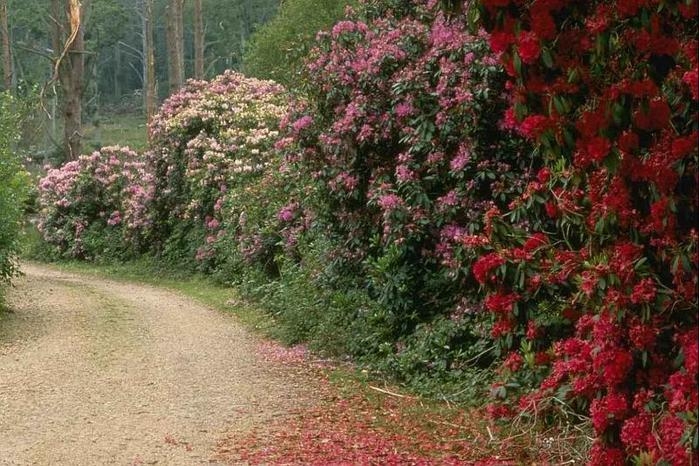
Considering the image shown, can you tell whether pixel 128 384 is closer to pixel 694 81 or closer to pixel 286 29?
pixel 694 81

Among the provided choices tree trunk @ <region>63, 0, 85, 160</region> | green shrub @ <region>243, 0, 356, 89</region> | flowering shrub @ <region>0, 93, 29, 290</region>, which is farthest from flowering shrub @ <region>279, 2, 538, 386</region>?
tree trunk @ <region>63, 0, 85, 160</region>

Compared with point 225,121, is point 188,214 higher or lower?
lower

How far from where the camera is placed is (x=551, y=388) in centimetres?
609

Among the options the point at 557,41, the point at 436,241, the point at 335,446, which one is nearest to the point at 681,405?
the point at 557,41

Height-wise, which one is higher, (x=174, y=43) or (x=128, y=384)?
(x=174, y=43)

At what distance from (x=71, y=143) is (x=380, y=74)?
18.7 m

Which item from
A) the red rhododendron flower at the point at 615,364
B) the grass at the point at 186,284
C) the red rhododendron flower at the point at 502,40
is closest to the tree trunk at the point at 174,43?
the grass at the point at 186,284

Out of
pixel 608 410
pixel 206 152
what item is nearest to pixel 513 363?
pixel 608 410

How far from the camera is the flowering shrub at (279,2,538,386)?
27.1 ft

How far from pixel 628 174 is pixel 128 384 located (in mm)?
5738

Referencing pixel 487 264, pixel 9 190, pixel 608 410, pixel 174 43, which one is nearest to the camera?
pixel 608 410

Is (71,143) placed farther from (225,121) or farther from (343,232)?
(343,232)

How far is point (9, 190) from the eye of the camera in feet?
41.6

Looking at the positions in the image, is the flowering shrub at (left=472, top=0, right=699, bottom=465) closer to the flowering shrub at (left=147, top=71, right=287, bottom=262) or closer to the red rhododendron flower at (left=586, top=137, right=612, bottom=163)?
the red rhododendron flower at (left=586, top=137, right=612, bottom=163)
